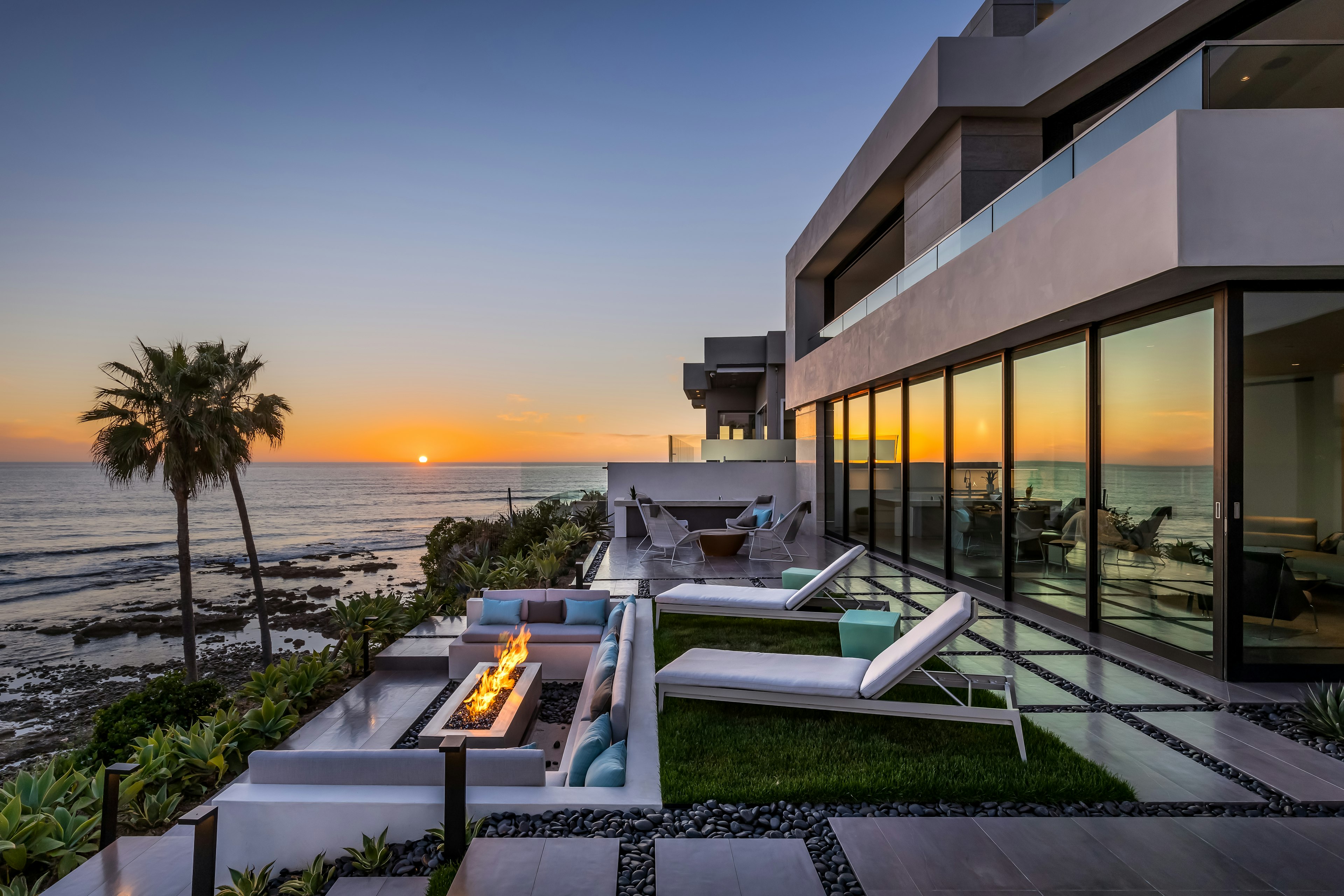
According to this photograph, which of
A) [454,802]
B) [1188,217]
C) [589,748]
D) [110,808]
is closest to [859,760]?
[589,748]

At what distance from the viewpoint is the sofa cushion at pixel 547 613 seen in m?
6.26

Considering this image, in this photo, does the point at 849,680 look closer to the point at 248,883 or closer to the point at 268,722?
the point at 248,883

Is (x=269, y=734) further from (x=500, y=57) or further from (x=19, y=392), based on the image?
(x=19, y=392)

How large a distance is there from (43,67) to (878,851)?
58.6ft

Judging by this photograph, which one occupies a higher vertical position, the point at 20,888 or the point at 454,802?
the point at 454,802

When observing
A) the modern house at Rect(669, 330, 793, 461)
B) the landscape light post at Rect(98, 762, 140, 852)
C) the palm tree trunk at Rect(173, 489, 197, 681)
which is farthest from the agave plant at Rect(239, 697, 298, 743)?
the modern house at Rect(669, 330, 793, 461)

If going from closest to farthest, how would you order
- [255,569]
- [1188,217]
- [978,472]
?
1. [1188,217]
2. [978,472]
3. [255,569]

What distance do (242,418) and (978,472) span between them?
13614 mm

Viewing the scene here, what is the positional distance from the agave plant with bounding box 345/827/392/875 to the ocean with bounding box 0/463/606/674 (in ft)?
37.2

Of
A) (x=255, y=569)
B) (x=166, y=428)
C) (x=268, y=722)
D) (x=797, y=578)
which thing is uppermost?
(x=166, y=428)

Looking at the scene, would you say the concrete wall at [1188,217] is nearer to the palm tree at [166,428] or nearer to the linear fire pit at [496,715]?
the linear fire pit at [496,715]

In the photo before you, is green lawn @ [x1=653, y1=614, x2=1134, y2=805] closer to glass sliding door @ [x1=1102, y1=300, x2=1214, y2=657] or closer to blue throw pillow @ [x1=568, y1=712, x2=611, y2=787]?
blue throw pillow @ [x1=568, y1=712, x2=611, y2=787]

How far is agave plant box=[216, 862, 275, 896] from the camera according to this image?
2.27 m

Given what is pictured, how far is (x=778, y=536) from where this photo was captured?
384 inches
